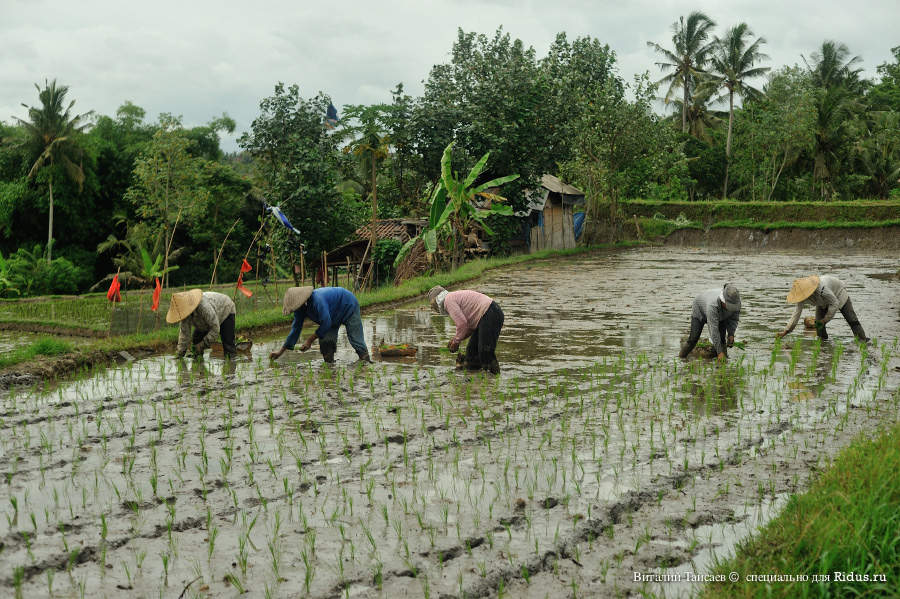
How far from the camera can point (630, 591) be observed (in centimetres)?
348

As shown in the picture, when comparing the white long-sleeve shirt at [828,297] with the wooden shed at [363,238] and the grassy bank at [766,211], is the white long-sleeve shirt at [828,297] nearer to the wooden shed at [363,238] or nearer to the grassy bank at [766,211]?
the wooden shed at [363,238]

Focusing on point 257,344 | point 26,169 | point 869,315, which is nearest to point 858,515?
point 257,344

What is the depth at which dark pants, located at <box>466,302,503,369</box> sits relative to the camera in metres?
7.88

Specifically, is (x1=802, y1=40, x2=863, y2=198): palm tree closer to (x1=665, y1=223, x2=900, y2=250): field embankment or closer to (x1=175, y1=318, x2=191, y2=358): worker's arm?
(x1=665, y1=223, x2=900, y2=250): field embankment

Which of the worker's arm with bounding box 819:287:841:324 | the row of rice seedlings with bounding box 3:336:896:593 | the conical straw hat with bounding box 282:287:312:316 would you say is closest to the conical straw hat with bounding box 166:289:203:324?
the row of rice seedlings with bounding box 3:336:896:593

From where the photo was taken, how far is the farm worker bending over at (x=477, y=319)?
7879 mm

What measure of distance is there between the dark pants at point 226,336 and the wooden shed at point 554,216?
19.5 metres

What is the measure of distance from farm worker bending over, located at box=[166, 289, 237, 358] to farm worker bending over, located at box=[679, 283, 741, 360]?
549 centimetres

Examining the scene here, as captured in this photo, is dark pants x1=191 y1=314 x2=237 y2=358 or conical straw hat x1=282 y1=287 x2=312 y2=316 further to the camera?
dark pants x1=191 y1=314 x2=237 y2=358

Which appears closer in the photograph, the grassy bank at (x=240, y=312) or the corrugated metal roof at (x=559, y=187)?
the grassy bank at (x=240, y=312)

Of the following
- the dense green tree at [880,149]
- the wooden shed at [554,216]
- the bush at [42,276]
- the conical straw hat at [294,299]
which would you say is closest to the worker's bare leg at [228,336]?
the conical straw hat at [294,299]

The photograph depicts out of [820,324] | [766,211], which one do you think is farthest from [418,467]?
[766,211]

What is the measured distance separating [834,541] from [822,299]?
6666 mm

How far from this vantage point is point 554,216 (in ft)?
101
